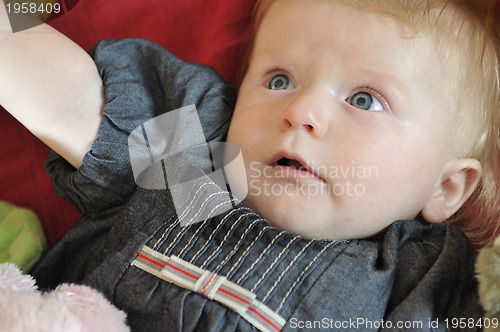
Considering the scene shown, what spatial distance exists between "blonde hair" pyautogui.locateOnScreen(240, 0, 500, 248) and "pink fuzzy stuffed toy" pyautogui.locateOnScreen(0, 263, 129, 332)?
2.17ft

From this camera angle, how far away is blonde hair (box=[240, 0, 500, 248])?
0.96 metres

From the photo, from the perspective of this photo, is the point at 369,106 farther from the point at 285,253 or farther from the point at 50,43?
the point at 50,43

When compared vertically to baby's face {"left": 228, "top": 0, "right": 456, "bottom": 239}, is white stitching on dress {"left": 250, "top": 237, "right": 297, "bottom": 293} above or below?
below

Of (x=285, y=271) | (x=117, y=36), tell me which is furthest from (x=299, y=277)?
(x=117, y=36)

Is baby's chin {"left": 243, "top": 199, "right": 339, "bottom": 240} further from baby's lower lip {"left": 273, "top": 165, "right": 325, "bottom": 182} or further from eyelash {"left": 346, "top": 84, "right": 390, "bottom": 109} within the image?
eyelash {"left": 346, "top": 84, "right": 390, "bottom": 109}

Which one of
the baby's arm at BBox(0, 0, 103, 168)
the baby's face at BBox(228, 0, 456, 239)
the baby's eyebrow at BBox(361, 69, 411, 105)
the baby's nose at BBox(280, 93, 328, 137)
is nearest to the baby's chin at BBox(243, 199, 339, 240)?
the baby's face at BBox(228, 0, 456, 239)

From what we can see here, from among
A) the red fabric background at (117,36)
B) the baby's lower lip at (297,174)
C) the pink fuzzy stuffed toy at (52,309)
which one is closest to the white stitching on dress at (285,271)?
the baby's lower lip at (297,174)

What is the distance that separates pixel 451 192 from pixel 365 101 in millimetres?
272

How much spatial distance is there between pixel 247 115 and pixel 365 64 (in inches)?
9.0

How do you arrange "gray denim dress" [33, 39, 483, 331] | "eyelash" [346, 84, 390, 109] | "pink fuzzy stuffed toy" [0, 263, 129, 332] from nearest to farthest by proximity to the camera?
"pink fuzzy stuffed toy" [0, 263, 129, 332], "gray denim dress" [33, 39, 483, 331], "eyelash" [346, 84, 390, 109]

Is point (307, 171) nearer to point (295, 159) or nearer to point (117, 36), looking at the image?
point (295, 159)

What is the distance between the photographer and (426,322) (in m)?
0.83

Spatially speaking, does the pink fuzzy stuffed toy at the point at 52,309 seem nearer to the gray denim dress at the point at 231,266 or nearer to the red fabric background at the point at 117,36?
the gray denim dress at the point at 231,266

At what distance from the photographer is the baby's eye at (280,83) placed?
1.00m
